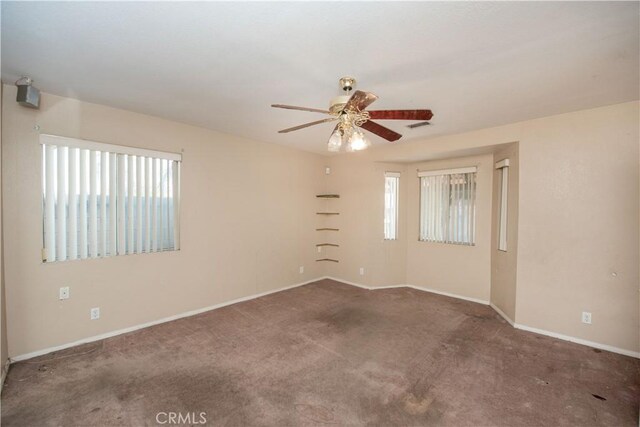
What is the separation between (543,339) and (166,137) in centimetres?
501

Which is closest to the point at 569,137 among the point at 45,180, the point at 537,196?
the point at 537,196

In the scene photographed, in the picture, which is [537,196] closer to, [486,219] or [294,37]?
[486,219]

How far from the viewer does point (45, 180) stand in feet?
8.91

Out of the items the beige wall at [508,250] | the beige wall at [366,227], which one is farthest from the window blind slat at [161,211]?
the beige wall at [508,250]

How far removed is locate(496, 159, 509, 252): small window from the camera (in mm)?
3796

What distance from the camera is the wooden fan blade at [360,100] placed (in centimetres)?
179

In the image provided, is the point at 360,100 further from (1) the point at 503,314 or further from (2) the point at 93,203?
(1) the point at 503,314

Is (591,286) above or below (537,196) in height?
below

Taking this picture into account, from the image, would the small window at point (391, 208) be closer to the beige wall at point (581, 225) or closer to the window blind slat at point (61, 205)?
the beige wall at point (581, 225)

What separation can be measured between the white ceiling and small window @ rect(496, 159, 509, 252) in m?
0.98

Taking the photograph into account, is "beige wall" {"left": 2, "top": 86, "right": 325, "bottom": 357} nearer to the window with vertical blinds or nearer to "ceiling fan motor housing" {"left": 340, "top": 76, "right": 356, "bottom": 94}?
the window with vertical blinds

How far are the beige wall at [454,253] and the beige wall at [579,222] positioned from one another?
679 millimetres

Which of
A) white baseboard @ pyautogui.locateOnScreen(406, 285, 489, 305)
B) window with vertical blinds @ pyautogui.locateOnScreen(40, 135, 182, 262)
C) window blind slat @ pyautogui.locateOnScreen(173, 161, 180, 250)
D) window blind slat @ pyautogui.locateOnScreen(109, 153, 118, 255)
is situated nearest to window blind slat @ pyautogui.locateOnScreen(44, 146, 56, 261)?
window with vertical blinds @ pyautogui.locateOnScreen(40, 135, 182, 262)

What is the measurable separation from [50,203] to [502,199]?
5.32 m
